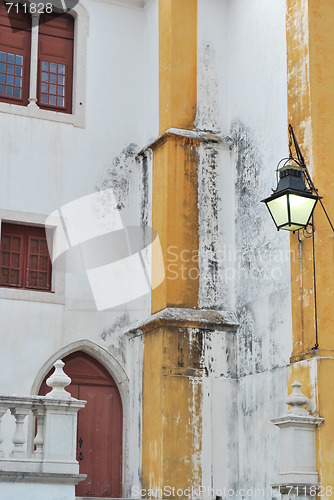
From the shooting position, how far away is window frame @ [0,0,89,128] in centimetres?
1652

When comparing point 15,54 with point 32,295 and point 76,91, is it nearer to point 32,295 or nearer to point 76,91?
point 76,91

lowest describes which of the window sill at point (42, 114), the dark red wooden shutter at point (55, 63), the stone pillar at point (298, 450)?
the stone pillar at point (298, 450)

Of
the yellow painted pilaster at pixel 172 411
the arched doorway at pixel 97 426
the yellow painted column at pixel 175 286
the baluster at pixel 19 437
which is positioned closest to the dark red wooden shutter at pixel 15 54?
the yellow painted column at pixel 175 286

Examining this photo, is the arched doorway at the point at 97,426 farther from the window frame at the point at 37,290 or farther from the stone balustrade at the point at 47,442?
the stone balustrade at the point at 47,442

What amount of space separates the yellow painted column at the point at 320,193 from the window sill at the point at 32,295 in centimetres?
409

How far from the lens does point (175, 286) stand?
15539 millimetres

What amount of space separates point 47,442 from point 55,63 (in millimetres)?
7973

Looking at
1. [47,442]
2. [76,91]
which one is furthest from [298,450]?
[76,91]

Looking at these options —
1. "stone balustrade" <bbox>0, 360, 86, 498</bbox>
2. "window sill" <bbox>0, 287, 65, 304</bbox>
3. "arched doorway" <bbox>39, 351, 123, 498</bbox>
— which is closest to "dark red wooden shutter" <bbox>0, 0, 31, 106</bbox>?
"window sill" <bbox>0, 287, 65, 304</bbox>

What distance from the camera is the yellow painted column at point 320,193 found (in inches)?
508

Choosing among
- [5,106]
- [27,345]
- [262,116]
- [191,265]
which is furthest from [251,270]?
[5,106]

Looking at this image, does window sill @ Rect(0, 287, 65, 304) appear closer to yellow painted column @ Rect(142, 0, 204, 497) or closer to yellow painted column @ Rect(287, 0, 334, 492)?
yellow painted column @ Rect(142, 0, 204, 497)

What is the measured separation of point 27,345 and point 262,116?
5.18m

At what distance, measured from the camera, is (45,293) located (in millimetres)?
15844
